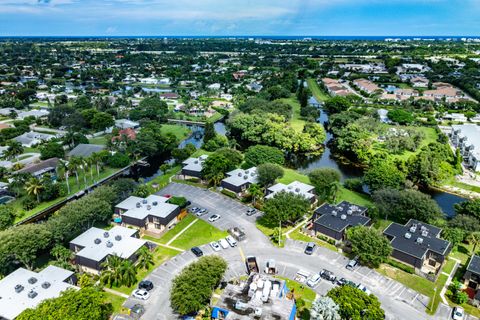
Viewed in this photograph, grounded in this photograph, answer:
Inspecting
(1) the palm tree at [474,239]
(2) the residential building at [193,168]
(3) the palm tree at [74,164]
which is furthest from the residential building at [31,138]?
(1) the palm tree at [474,239]

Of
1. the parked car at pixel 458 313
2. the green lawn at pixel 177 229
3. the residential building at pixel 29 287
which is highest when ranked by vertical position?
the residential building at pixel 29 287

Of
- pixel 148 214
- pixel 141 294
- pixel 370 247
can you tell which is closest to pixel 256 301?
pixel 141 294

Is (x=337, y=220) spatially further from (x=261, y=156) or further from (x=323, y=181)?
(x=261, y=156)

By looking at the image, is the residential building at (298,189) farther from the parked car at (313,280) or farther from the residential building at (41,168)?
the residential building at (41,168)

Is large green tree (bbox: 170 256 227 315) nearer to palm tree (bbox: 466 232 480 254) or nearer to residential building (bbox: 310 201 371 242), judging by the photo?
residential building (bbox: 310 201 371 242)

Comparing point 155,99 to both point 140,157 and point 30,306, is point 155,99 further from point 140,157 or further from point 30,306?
point 30,306
